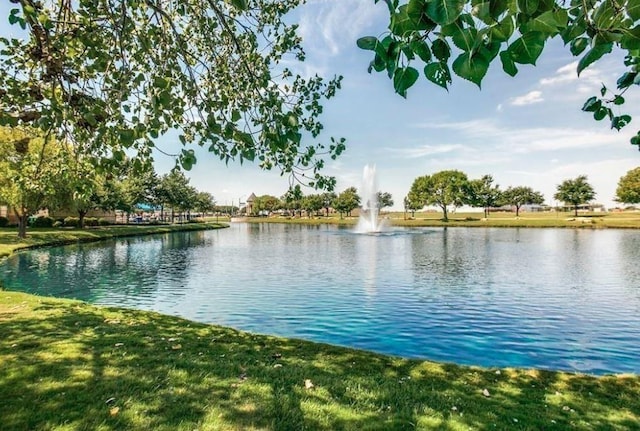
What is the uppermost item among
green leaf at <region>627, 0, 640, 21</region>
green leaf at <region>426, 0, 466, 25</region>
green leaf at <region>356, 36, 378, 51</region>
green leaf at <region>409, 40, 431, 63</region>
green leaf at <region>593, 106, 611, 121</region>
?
green leaf at <region>593, 106, 611, 121</region>

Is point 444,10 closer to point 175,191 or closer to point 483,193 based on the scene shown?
point 175,191

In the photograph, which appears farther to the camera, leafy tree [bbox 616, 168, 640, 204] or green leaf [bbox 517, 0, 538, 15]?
leafy tree [bbox 616, 168, 640, 204]

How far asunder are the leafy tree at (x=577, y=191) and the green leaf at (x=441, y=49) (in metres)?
132

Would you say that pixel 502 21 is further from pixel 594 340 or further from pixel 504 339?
pixel 594 340

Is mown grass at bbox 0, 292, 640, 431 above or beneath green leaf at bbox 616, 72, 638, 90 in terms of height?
beneath

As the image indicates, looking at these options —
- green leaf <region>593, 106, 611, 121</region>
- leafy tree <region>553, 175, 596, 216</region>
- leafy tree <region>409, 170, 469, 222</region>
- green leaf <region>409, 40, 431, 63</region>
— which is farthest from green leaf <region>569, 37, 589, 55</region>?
leafy tree <region>553, 175, 596, 216</region>

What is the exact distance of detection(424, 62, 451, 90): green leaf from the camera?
2.00 m

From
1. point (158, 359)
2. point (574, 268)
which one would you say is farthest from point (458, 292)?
point (158, 359)

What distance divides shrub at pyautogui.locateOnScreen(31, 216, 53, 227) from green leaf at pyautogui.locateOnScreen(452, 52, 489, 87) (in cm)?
7153

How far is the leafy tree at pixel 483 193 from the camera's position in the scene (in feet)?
366

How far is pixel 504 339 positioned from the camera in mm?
12992

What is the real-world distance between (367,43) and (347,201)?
461 feet

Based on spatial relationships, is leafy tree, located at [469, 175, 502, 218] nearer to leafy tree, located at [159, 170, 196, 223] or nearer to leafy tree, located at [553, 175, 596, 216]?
Answer: leafy tree, located at [553, 175, 596, 216]

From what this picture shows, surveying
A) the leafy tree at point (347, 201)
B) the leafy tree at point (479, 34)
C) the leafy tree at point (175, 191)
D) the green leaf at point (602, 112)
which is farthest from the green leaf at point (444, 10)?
the leafy tree at point (347, 201)
